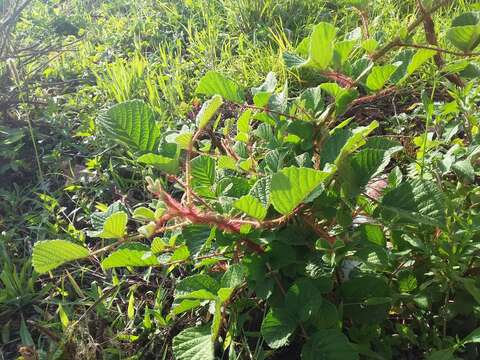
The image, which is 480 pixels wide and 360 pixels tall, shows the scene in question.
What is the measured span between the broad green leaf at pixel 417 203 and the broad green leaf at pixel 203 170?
35 centimetres

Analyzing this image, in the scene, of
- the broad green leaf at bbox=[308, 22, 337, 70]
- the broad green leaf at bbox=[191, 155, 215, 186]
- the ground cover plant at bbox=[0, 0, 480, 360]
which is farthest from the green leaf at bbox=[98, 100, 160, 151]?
the broad green leaf at bbox=[308, 22, 337, 70]

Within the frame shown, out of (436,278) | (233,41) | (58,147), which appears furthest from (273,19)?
(436,278)

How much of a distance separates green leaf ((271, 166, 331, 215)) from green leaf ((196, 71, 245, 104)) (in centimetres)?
36

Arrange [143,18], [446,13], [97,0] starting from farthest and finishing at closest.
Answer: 1. [97,0]
2. [143,18]
3. [446,13]

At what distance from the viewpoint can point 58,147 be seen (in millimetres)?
2020

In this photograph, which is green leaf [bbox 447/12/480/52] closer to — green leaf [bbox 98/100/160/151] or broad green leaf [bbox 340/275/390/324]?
broad green leaf [bbox 340/275/390/324]

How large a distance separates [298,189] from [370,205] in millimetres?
328

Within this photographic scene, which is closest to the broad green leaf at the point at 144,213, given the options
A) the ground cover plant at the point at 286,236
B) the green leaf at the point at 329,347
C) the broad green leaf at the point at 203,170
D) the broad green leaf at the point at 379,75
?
the ground cover plant at the point at 286,236

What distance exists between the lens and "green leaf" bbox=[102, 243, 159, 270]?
900mm

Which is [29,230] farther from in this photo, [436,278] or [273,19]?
[273,19]

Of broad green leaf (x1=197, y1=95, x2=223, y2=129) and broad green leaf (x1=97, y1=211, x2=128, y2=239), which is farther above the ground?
broad green leaf (x1=197, y1=95, x2=223, y2=129)

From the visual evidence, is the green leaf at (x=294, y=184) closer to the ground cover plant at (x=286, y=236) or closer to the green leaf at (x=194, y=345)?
the ground cover plant at (x=286, y=236)

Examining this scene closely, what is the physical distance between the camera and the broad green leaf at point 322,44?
2.95 ft

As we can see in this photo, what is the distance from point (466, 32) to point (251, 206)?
1.75ft
